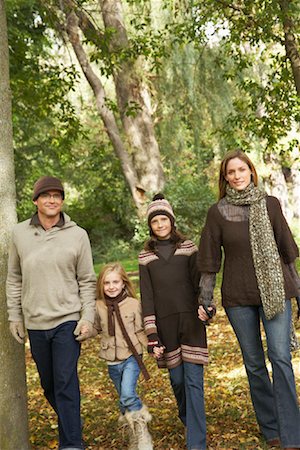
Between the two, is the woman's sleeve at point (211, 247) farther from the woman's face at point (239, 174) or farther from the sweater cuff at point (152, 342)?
the sweater cuff at point (152, 342)

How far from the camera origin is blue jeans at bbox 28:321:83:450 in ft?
14.4

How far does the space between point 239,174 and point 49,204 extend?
4.31 feet

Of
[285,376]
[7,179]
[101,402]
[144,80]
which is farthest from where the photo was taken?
[144,80]

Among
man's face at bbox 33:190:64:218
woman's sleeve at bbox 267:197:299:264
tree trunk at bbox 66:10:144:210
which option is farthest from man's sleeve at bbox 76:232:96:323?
tree trunk at bbox 66:10:144:210

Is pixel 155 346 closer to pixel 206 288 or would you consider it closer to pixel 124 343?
pixel 124 343

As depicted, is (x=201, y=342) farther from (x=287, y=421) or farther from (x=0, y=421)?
(x=0, y=421)

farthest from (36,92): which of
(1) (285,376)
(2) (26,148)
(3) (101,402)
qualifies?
(2) (26,148)

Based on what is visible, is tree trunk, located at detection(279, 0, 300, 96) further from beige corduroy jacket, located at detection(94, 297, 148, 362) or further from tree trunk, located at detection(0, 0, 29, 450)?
beige corduroy jacket, located at detection(94, 297, 148, 362)

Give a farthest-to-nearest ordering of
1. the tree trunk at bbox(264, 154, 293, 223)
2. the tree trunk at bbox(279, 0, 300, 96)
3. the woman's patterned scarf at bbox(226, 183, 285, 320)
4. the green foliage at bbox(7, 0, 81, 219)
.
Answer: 1. the tree trunk at bbox(264, 154, 293, 223)
2. the green foliage at bbox(7, 0, 81, 219)
3. the tree trunk at bbox(279, 0, 300, 96)
4. the woman's patterned scarf at bbox(226, 183, 285, 320)

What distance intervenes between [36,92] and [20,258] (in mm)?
7059

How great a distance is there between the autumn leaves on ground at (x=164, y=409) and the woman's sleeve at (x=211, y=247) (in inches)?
55.1

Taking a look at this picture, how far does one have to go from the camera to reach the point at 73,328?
441 centimetres

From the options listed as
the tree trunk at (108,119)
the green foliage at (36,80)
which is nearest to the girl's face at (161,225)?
the green foliage at (36,80)

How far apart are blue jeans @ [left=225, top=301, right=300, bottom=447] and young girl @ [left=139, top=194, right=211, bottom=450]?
0.30 m
